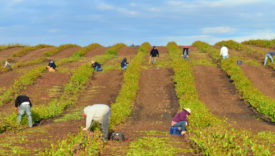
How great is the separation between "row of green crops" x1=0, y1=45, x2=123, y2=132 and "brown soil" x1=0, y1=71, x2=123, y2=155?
0.53m

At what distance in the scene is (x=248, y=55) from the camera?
3023 centimetres

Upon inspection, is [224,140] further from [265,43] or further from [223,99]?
[265,43]

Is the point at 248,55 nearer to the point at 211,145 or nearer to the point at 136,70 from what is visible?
the point at 136,70

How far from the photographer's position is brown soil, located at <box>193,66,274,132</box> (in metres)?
12.5

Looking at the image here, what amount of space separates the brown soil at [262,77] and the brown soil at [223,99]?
74.2 inches

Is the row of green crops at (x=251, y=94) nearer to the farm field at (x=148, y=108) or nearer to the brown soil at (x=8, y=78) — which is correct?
the farm field at (x=148, y=108)

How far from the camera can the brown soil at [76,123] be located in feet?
26.7

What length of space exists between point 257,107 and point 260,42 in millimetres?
31545

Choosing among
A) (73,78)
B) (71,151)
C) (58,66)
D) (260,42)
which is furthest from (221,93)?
(260,42)

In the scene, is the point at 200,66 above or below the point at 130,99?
above

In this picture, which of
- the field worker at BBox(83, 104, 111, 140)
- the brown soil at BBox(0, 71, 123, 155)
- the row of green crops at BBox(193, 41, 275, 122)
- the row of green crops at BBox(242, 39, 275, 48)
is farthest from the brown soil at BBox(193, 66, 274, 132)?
the row of green crops at BBox(242, 39, 275, 48)

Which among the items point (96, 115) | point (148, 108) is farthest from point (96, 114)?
point (148, 108)

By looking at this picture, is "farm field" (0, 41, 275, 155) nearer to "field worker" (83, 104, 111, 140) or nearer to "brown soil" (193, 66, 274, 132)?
"brown soil" (193, 66, 274, 132)

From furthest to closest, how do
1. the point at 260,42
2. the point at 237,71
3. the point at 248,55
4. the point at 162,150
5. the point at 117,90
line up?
1. the point at 260,42
2. the point at 248,55
3. the point at 237,71
4. the point at 117,90
5. the point at 162,150
